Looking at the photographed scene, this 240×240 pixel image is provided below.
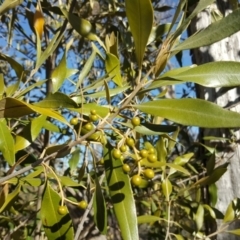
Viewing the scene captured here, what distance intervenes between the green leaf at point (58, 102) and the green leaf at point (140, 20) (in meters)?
0.13

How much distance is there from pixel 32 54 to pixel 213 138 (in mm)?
1888

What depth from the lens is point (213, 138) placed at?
141 cm

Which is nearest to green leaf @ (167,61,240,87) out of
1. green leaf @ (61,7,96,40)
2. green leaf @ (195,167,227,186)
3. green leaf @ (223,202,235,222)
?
green leaf @ (61,7,96,40)

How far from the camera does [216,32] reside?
0.66m

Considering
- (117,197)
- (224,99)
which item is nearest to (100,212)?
(117,197)

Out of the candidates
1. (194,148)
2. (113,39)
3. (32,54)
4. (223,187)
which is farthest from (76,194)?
(32,54)

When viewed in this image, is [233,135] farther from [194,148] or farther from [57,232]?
[57,232]

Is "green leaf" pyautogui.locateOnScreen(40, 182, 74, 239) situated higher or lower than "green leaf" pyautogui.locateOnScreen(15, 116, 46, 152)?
lower

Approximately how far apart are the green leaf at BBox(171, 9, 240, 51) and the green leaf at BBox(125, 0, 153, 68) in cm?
5

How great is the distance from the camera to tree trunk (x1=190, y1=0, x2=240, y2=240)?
4.60 feet

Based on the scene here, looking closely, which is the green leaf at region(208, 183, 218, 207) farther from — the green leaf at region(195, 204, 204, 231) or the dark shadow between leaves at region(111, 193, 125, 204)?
the dark shadow between leaves at region(111, 193, 125, 204)

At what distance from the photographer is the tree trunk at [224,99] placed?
4.60 ft

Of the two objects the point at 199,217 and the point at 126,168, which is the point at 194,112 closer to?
the point at 126,168

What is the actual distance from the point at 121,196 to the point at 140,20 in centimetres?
28
